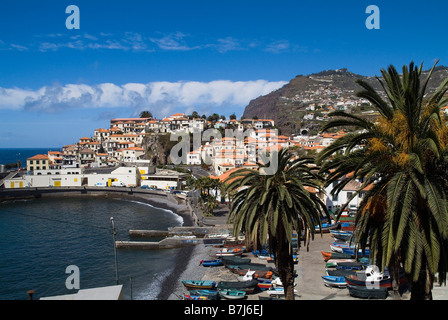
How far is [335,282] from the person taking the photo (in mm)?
21844

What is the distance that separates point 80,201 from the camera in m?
69.9

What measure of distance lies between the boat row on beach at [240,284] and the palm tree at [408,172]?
34.8 ft

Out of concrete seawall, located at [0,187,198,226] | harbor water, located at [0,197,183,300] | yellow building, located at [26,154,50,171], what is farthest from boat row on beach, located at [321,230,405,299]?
yellow building, located at [26,154,50,171]

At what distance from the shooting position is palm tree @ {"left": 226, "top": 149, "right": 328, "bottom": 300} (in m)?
11.9

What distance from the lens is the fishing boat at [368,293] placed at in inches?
776

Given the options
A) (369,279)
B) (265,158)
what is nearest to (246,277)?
(369,279)

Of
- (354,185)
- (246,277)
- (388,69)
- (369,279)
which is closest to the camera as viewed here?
(388,69)

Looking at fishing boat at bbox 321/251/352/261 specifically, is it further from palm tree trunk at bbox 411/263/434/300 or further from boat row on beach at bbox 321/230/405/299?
palm tree trunk at bbox 411/263/434/300

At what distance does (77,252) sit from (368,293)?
28915 millimetres

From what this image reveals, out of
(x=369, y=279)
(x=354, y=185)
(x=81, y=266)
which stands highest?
(x=354, y=185)

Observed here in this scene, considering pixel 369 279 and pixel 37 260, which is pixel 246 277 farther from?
pixel 37 260

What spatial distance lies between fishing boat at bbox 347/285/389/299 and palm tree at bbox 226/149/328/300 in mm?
9301
